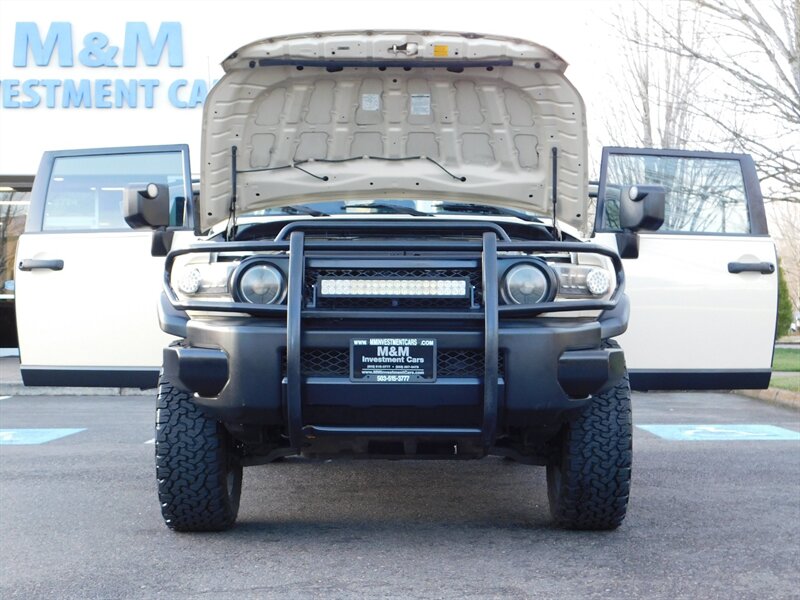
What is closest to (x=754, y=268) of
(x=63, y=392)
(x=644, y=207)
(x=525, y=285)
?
(x=644, y=207)

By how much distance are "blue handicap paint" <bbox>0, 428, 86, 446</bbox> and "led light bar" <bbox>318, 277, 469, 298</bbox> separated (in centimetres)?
521

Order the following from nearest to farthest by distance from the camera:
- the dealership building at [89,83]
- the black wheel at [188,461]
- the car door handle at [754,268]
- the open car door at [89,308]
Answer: the black wheel at [188,461] → the open car door at [89,308] → the car door handle at [754,268] → the dealership building at [89,83]

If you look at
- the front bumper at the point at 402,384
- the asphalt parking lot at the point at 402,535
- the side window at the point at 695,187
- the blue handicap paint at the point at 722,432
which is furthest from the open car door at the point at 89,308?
the blue handicap paint at the point at 722,432

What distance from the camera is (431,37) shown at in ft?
17.8

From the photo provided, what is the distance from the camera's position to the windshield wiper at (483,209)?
5809 millimetres

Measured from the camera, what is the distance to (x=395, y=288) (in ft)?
14.8

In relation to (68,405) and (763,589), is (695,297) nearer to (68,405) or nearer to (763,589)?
(763,589)

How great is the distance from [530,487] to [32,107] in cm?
1457

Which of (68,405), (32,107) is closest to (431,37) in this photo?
(68,405)

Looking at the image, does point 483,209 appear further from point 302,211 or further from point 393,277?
point 393,277

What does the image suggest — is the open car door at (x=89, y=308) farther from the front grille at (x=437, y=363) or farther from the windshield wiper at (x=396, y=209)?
the front grille at (x=437, y=363)

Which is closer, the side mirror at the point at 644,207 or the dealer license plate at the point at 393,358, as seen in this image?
the dealer license plate at the point at 393,358

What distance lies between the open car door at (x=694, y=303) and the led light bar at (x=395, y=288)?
1.99 metres

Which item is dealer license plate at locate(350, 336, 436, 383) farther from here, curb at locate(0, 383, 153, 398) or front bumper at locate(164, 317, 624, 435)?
curb at locate(0, 383, 153, 398)
